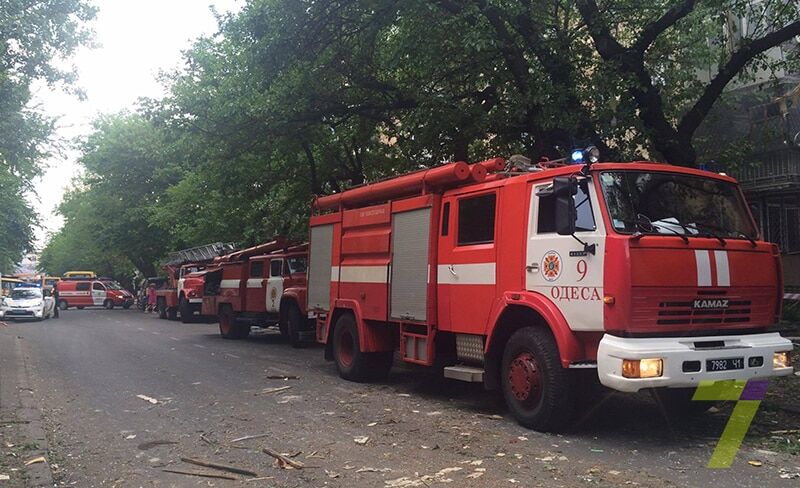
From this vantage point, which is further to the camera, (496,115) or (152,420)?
(496,115)

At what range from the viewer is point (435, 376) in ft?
35.0

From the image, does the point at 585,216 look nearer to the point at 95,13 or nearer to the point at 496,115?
the point at 496,115

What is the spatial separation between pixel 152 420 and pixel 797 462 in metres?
6.51

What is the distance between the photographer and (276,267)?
16.7 meters

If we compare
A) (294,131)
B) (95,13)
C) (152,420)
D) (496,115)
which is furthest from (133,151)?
(152,420)

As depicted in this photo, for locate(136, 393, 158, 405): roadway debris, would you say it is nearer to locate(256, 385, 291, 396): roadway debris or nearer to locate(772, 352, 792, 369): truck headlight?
locate(256, 385, 291, 396): roadway debris

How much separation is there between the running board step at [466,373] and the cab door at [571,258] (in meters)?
1.31

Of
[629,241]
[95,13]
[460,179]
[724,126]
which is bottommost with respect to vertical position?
[629,241]

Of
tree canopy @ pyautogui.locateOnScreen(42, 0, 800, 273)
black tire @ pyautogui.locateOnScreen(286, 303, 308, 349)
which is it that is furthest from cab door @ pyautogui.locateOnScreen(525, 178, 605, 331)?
black tire @ pyautogui.locateOnScreen(286, 303, 308, 349)

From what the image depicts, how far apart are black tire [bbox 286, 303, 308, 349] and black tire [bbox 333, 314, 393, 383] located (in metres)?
4.39

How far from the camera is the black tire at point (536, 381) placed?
649 centimetres

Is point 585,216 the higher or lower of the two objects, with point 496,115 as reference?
lower

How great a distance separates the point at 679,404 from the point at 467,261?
288 cm

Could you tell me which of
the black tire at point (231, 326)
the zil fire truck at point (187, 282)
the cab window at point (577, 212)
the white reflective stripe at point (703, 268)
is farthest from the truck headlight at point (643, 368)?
the zil fire truck at point (187, 282)
